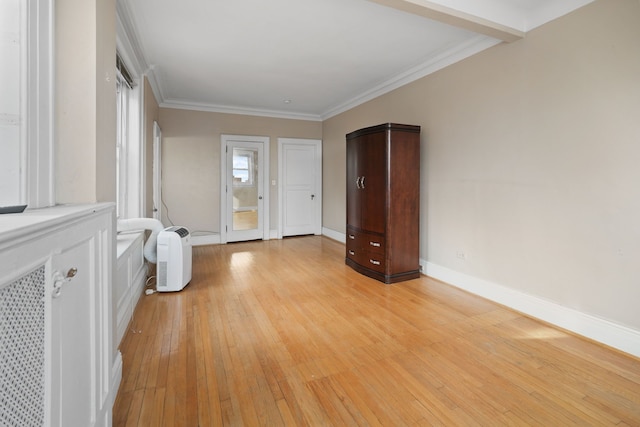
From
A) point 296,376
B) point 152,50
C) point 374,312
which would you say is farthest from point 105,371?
point 152,50

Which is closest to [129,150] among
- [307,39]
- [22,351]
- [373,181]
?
[307,39]

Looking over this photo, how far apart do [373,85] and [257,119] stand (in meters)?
2.50

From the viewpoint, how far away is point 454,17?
237 centimetres

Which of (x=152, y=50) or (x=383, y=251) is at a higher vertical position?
(x=152, y=50)

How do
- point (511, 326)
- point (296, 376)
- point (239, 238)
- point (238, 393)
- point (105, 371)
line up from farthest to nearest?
1. point (239, 238)
2. point (511, 326)
3. point (296, 376)
4. point (238, 393)
5. point (105, 371)

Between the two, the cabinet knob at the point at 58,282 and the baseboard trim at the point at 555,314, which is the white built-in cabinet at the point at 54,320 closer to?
the cabinet knob at the point at 58,282

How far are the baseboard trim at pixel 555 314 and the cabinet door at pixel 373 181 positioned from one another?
1.00 metres

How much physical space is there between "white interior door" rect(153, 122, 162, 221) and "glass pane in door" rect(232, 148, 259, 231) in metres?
1.28

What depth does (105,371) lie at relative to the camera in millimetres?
1352

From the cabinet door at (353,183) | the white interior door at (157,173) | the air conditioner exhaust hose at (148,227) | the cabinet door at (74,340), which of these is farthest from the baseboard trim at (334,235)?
the cabinet door at (74,340)

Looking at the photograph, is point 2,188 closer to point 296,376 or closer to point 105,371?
point 105,371

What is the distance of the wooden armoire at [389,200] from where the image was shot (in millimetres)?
3518

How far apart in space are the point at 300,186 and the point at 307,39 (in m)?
3.54

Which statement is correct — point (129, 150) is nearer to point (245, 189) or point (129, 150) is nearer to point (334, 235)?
point (245, 189)
